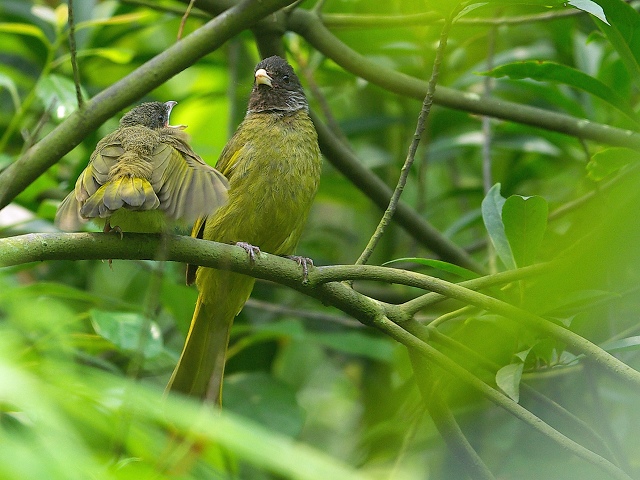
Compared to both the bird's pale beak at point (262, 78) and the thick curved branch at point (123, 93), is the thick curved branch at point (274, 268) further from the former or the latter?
the bird's pale beak at point (262, 78)

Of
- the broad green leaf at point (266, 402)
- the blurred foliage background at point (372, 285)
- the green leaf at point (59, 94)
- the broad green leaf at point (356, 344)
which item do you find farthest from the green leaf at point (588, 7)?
the broad green leaf at point (266, 402)

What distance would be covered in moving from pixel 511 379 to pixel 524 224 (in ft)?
1.83

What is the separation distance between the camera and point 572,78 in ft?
10.1

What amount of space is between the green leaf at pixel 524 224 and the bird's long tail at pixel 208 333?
3.79ft

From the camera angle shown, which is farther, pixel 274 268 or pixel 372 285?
pixel 372 285

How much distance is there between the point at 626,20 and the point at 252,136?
1666 mm

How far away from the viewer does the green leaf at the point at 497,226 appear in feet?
9.21

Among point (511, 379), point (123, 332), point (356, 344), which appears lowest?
point (356, 344)

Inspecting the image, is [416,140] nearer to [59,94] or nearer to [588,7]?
[588,7]

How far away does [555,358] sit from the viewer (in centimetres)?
280

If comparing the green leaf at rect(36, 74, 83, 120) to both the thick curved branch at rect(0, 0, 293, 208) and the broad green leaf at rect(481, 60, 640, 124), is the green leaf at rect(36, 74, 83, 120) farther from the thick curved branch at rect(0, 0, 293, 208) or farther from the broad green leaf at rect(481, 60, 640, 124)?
the broad green leaf at rect(481, 60, 640, 124)

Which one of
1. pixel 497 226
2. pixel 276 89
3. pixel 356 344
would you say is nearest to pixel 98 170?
pixel 497 226

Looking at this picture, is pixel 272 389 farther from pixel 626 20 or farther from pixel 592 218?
pixel 626 20

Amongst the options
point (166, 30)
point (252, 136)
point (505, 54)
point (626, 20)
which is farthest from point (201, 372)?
point (166, 30)
